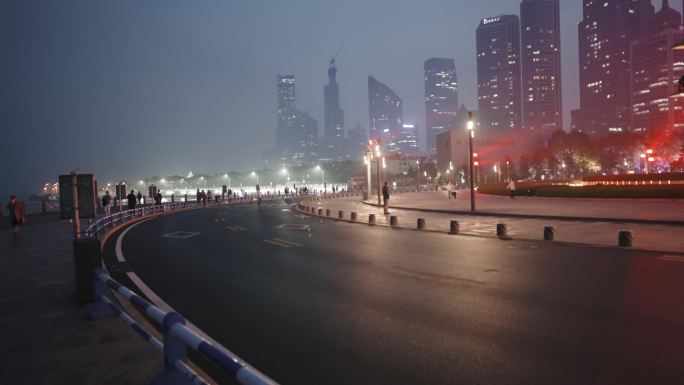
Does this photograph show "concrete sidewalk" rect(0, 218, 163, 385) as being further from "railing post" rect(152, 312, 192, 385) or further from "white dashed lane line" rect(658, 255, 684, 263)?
"white dashed lane line" rect(658, 255, 684, 263)

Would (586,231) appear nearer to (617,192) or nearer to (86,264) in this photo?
(86,264)

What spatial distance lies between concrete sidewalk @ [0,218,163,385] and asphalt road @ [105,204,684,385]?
4.03 ft

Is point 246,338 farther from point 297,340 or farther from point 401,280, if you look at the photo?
point 401,280

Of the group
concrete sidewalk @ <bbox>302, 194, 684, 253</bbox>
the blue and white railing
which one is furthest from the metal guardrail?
the blue and white railing

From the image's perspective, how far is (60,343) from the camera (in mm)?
6387

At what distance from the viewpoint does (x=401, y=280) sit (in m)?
10.9

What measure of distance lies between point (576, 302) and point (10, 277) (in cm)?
1202

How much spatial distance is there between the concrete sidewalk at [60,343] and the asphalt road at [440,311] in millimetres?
1229

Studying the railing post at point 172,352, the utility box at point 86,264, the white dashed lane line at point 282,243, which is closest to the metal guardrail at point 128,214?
the white dashed lane line at point 282,243

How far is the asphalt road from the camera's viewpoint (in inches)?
221

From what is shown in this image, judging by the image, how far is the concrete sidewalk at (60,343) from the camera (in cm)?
530

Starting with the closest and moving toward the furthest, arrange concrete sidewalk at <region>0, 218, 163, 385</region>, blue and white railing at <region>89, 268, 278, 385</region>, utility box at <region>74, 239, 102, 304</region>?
blue and white railing at <region>89, 268, 278, 385</region> < concrete sidewalk at <region>0, 218, 163, 385</region> < utility box at <region>74, 239, 102, 304</region>

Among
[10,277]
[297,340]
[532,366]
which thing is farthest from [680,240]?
[10,277]

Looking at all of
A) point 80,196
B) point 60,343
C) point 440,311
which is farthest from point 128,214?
point 440,311
